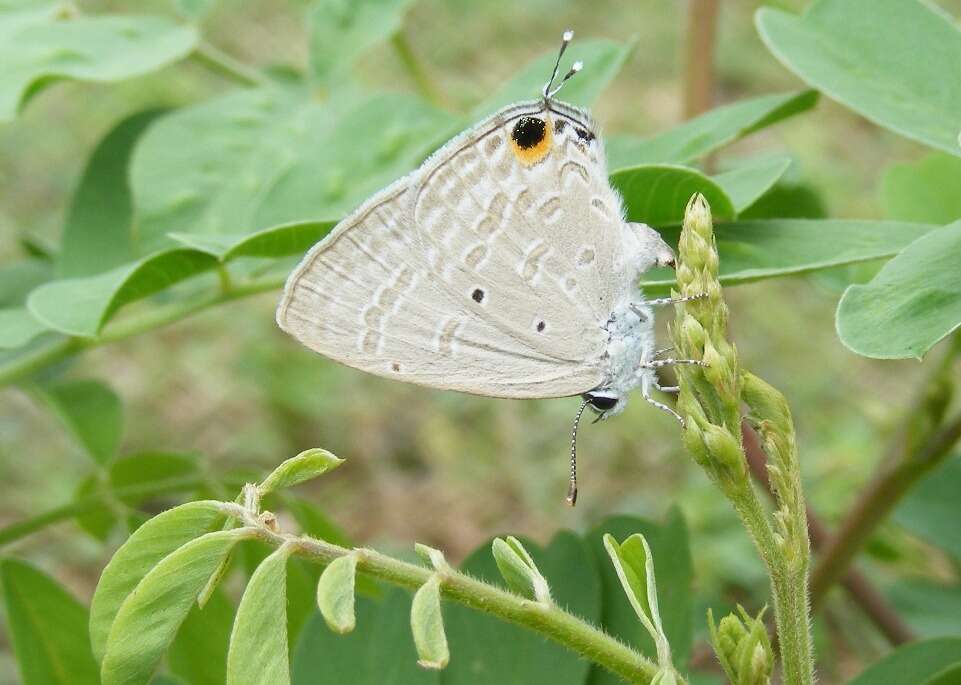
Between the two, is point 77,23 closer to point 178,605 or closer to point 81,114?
point 178,605

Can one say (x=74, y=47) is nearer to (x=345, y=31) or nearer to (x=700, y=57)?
(x=345, y=31)

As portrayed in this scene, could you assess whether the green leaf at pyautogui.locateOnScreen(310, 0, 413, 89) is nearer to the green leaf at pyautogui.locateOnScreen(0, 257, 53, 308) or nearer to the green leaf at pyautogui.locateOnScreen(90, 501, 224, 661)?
the green leaf at pyautogui.locateOnScreen(0, 257, 53, 308)

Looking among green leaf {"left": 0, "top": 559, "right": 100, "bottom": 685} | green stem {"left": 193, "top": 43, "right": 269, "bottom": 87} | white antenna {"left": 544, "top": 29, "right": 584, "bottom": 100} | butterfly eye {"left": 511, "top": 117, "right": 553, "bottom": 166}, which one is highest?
white antenna {"left": 544, "top": 29, "right": 584, "bottom": 100}

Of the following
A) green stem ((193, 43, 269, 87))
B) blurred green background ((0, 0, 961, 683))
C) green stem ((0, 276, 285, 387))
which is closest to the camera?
green stem ((0, 276, 285, 387))

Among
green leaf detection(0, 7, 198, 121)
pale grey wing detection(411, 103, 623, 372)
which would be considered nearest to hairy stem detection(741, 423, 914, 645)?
pale grey wing detection(411, 103, 623, 372)

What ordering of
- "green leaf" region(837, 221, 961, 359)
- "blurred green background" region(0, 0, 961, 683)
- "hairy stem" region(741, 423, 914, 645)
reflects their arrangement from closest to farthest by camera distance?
1. "green leaf" region(837, 221, 961, 359)
2. "hairy stem" region(741, 423, 914, 645)
3. "blurred green background" region(0, 0, 961, 683)

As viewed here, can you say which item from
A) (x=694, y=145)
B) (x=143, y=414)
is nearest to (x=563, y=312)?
(x=694, y=145)
